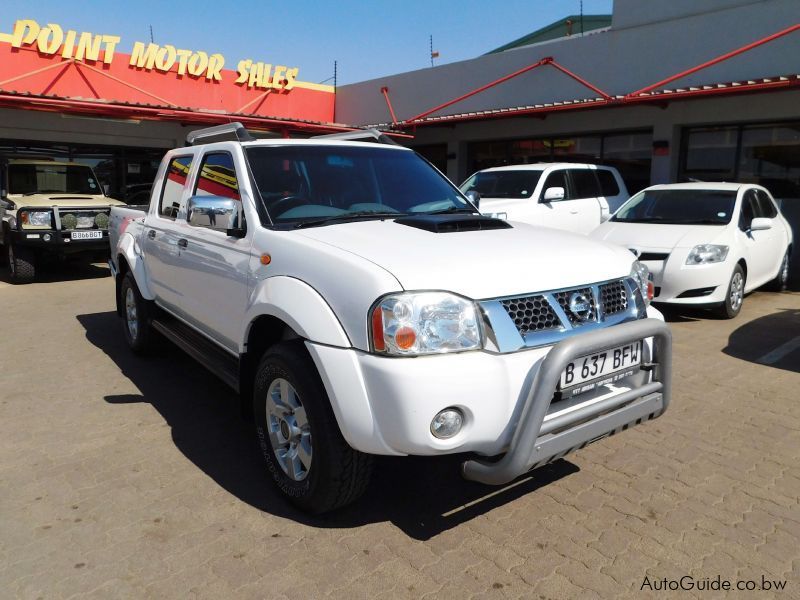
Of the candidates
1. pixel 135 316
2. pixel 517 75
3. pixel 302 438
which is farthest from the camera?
pixel 517 75

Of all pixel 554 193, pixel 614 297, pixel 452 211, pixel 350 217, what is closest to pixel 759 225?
pixel 554 193

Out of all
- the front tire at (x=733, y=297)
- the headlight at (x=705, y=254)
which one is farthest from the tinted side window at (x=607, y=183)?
the headlight at (x=705, y=254)

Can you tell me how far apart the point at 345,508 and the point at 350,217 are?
1.54 metres

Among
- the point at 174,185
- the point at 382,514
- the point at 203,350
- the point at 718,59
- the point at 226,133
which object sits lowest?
the point at 382,514

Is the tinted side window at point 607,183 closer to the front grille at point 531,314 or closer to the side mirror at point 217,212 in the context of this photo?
the side mirror at point 217,212

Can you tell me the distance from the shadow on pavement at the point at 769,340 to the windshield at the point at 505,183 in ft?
13.7

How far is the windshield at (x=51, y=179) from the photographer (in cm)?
1073

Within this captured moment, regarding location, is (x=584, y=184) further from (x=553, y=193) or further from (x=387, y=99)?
(x=387, y=99)

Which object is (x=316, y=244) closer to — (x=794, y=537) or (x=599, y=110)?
(x=794, y=537)

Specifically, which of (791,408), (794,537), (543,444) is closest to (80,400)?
(543,444)

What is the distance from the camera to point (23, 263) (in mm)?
10078

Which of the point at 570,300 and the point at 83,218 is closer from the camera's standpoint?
the point at 570,300

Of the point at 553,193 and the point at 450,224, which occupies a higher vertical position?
the point at 553,193

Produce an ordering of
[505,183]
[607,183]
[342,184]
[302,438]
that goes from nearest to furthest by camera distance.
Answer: [302,438] → [342,184] → [505,183] → [607,183]
